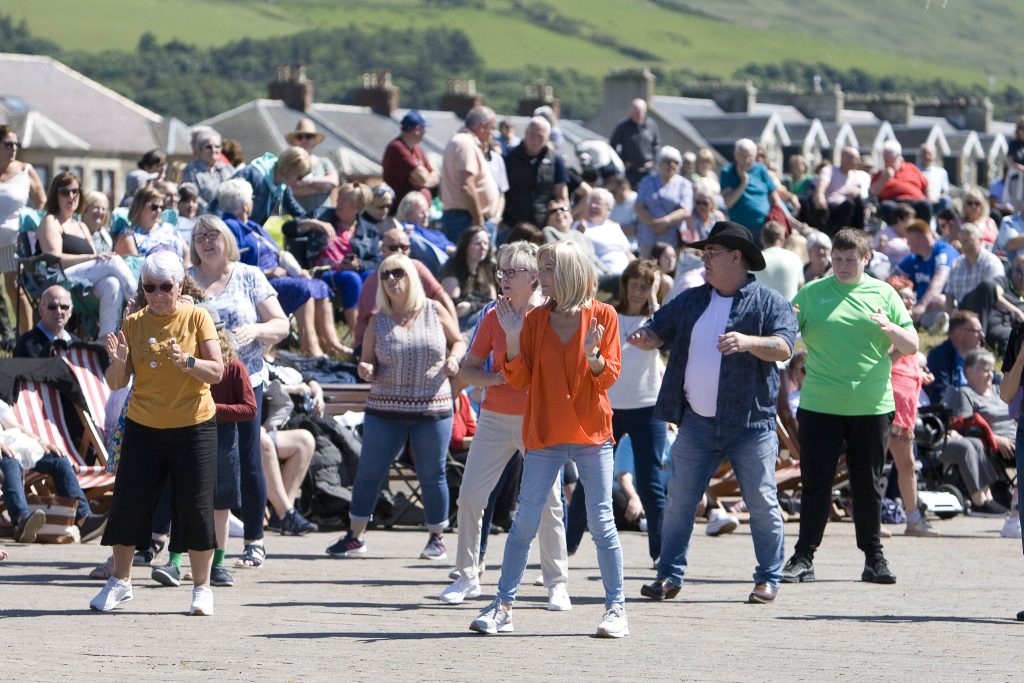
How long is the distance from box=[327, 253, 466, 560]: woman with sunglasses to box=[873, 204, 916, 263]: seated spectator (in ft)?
34.7

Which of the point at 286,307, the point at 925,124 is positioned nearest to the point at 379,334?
the point at 286,307

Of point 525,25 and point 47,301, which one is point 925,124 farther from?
point 525,25

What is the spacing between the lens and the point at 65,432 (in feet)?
40.5

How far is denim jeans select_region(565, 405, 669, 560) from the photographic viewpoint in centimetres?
1050

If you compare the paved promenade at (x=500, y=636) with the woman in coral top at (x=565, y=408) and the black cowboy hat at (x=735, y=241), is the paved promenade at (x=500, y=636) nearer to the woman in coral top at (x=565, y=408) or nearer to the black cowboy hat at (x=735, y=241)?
the woman in coral top at (x=565, y=408)

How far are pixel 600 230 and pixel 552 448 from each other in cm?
955

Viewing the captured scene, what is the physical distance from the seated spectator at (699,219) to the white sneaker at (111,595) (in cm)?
1146

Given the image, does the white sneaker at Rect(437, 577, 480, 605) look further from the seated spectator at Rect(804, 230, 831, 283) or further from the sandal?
the seated spectator at Rect(804, 230, 831, 283)

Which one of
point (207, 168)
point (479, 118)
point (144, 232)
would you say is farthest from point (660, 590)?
point (207, 168)

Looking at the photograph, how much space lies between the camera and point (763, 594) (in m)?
9.34

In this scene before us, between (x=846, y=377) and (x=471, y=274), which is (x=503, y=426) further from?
(x=471, y=274)

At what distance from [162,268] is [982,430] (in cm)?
819

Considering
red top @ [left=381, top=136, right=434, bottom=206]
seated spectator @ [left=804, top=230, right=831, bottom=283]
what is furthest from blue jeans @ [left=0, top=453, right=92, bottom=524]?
seated spectator @ [left=804, top=230, right=831, bottom=283]

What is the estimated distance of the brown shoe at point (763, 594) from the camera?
9336 millimetres
